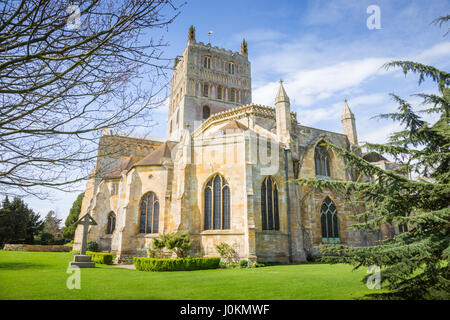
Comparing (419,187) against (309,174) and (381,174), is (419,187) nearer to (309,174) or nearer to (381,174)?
(381,174)

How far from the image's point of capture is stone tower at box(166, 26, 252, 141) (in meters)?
41.3

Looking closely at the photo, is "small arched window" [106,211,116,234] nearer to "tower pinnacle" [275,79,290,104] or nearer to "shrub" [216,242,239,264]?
"shrub" [216,242,239,264]

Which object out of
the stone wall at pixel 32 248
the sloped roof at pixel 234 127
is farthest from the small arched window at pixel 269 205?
the stone wall at pixel 32 248

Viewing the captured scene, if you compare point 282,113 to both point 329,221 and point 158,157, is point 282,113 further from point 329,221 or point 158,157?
point 158,157

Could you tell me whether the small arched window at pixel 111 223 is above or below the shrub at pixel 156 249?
above

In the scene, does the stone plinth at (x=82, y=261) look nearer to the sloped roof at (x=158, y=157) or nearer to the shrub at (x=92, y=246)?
the sloped roof at (x=158, y=157)

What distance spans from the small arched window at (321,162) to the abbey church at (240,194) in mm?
90

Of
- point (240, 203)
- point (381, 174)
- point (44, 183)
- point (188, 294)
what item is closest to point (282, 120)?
point (240, 203)

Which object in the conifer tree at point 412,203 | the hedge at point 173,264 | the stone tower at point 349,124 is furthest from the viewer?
the stone tower at point 349,124

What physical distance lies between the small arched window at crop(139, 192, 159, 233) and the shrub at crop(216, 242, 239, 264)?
649 cm

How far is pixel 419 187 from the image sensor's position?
7113 millimetres

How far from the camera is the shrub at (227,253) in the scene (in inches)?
688

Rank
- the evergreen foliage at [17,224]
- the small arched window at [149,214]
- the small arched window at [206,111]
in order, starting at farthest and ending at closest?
the small arched window at [206,111] < the evergreen foliage at [17,224] < the small arched window at [149,214]

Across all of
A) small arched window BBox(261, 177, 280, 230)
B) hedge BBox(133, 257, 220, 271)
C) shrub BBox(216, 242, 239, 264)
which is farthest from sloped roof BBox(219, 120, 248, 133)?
hedge BBox(133, 257, 220, 271)
